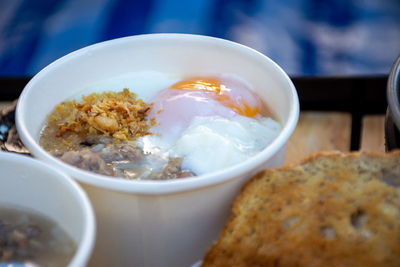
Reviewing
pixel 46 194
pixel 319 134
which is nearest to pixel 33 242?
pixel 46 194

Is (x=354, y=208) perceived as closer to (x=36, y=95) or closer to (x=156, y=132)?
(x=156, y=132)

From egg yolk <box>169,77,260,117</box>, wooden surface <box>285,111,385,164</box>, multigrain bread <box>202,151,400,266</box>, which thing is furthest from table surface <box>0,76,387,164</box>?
multigrain bread <box>202,151,400,266</box>

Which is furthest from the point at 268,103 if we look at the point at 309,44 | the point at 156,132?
the point at 309,44

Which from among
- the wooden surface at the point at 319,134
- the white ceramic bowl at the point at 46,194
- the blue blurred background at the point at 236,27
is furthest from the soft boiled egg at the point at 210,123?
the blue blurred background at the point at 236,27

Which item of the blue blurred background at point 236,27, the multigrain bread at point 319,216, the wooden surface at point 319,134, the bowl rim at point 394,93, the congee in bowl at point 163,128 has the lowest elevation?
the wooden surface at point 319,134

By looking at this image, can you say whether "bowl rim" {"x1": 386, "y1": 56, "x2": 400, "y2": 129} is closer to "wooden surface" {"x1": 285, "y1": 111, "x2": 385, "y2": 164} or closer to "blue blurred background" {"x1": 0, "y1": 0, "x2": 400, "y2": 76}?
"wooden surface" {"x1": 285, "y1": 111, "x2": 385, "y2": 164}

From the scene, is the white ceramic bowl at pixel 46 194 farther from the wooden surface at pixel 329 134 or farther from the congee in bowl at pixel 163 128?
the wooden surface at pixel 329 134
